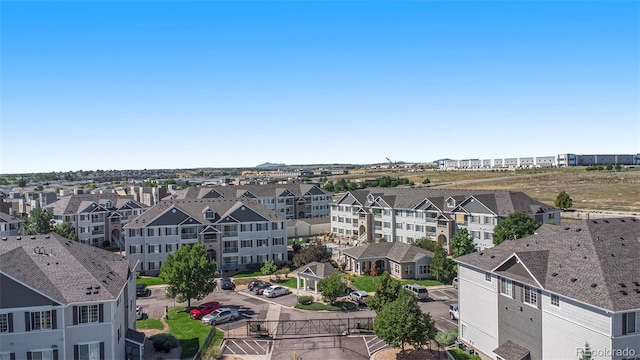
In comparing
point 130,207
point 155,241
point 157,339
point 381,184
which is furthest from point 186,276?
point 381,184

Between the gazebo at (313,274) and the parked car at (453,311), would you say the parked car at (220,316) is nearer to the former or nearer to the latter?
the gazebo at (313,274)

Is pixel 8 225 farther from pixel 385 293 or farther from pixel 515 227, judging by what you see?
pixel 515 227

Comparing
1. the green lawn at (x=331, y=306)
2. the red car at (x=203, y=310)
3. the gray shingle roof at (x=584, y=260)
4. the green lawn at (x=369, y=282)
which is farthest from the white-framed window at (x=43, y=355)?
the green lawn at (x=369, y=282)

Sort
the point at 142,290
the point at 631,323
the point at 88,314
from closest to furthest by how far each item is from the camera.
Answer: the point at 631,323 → the point at 88,314 → the point at 142,290

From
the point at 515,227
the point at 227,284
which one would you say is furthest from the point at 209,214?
the point at 515,227

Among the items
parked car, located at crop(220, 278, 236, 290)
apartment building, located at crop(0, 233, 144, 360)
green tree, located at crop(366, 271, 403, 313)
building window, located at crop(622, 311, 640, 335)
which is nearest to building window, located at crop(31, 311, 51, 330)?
apartment building, located at crop(0, 233, 144, 360)

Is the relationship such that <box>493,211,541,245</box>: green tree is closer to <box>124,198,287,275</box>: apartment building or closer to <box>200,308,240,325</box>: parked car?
<box>124,198,287,275</box>: apartment building
